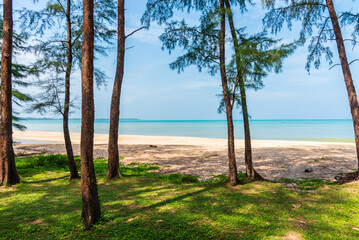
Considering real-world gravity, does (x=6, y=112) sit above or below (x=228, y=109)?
above

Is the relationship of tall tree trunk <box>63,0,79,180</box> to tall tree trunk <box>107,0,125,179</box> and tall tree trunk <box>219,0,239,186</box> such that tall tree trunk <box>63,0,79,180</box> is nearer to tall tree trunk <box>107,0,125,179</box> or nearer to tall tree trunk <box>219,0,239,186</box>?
tall tree trunk <box>107,0,125,179</box>

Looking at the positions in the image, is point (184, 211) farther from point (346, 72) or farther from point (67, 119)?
point (346, 72)

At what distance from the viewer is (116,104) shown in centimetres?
939

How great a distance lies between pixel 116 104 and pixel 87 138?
4.84 meters

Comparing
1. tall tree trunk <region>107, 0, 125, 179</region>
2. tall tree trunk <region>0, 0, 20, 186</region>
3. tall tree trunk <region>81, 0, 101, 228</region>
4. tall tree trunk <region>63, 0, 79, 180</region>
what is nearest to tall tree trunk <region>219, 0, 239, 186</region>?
tall tree trunk <region>107, 0, 125, 179</region>

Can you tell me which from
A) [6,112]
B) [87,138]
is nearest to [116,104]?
[6,112]

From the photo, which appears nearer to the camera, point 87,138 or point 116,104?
point 87,138

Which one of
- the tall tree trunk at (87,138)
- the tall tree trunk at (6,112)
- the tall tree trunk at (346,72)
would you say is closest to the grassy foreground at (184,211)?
the tall tree trunk at (87,138)

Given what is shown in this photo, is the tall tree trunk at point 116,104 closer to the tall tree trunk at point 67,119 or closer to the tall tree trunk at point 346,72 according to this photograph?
the tall tree trunk at point 67,119

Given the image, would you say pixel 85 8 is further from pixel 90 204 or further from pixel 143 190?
pixel 143 190

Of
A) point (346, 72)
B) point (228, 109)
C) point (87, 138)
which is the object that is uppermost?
point (346, 72)

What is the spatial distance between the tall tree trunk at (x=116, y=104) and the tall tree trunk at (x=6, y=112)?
361cm

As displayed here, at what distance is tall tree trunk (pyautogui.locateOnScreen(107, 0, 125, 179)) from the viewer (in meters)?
9.16

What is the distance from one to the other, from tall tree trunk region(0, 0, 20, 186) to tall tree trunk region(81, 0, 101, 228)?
548 cm
